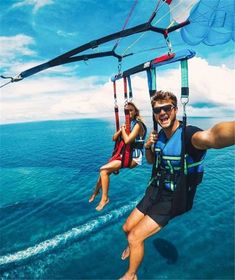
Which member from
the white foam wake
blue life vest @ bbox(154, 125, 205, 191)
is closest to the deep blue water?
the white foam wake

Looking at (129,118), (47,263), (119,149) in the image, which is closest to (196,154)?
(129,118)

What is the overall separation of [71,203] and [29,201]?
274 centimetres

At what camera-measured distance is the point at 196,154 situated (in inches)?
152

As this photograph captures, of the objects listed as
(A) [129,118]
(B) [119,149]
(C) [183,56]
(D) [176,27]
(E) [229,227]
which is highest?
(D) [176,27]

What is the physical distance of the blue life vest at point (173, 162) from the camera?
399 centimetres

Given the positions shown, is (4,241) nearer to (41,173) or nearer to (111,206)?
(111,206)

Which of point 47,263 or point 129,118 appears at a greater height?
point 129,118

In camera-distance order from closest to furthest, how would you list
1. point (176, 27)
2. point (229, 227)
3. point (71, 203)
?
point (176, 27) < point (229, 227) < point (71, 203)

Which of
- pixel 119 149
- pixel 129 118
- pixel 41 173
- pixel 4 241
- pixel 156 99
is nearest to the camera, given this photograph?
pixel 156 99

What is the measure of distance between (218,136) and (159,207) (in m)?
2.01

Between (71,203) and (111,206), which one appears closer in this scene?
(111,206)

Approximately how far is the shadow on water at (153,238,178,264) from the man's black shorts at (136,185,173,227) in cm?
527

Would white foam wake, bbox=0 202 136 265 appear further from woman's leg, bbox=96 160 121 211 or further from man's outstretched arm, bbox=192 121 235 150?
man's outstretched arm, bbox=192 121 235 150

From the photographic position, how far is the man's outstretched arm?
2.57 m
